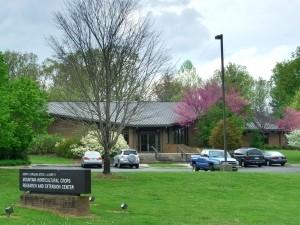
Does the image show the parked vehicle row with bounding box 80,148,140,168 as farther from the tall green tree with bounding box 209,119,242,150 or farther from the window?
the window

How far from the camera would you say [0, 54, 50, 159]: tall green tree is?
30359 millimetres

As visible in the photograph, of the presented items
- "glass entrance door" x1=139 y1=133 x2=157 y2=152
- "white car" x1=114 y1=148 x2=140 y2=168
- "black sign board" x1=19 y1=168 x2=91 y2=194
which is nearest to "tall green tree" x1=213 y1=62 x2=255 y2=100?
"glass entrance door" x1=139 y1=133 x2=157 y2=152

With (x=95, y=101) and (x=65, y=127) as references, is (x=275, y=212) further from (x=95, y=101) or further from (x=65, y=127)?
(x=65, y=127)

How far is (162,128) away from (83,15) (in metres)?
37.9

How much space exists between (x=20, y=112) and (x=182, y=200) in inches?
744

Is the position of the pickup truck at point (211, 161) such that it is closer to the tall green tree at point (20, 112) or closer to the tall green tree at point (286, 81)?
the tall green tree at point (20, 112)

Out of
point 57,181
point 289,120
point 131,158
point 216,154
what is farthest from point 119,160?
point 289,120

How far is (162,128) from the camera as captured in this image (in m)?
66.6

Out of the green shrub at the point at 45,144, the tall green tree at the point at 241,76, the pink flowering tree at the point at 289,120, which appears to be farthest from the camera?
the tall green tree at the point at 241,76

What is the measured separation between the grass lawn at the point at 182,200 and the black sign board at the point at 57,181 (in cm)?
71

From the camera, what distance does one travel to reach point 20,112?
37.1 metres

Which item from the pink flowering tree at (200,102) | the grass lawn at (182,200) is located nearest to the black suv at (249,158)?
the pink flowering tree at (200,102)

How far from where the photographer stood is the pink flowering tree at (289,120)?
70.6m

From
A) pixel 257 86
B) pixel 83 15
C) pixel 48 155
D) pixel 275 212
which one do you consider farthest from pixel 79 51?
pixel 257 86
